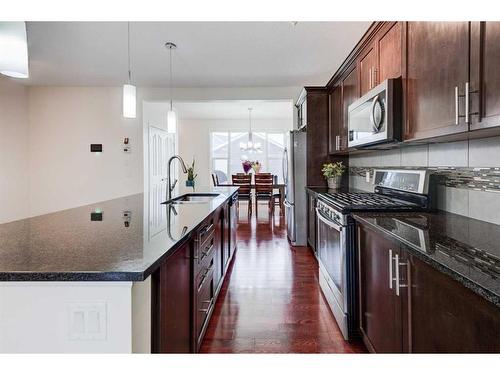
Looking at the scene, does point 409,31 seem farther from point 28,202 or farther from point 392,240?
point 28,202

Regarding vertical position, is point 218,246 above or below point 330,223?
below

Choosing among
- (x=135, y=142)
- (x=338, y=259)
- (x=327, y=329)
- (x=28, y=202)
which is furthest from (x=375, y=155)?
(x=28, y=202)

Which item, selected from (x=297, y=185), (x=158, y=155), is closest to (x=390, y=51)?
(x=297, y=185)

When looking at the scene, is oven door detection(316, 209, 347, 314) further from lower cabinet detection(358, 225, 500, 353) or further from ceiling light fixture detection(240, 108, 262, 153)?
ceiling light fixture detection(240, 108, 262, 153)

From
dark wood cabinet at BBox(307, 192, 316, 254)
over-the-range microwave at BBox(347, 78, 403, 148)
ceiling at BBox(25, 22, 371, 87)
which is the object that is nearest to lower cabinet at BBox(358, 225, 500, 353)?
over-the-range microwave at BBox(347, 78, 403, 148)

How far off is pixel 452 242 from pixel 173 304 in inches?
A: 44.5

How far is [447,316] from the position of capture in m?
1.05

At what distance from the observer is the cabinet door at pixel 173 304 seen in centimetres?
110

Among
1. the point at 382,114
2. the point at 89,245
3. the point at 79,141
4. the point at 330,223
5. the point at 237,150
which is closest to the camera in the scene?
the point at 89,245

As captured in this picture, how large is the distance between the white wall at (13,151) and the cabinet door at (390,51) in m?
5.50

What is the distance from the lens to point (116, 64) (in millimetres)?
4359

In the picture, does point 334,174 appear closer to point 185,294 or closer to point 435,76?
point 435,76

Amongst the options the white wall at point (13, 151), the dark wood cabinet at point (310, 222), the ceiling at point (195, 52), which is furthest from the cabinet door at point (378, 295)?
the white wall at point (13, 151)

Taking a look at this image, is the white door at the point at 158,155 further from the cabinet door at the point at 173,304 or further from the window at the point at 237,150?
the cabinet door at the point at 173,304
